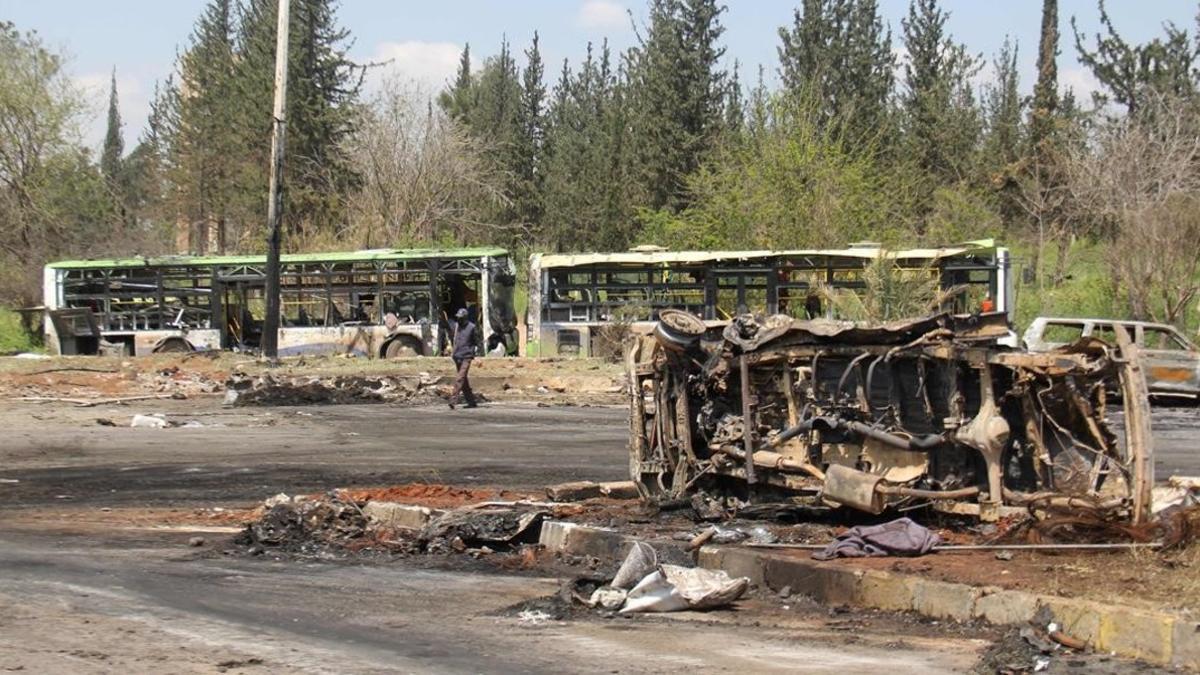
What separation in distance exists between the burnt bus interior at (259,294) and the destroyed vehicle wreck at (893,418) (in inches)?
1046

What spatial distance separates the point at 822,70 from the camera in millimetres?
62188

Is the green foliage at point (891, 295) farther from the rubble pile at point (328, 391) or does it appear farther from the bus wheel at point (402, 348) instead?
the bus wheel at point (402, 348)

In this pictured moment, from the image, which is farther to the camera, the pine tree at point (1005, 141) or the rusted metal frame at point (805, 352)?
the pine tree at point (1005, 141)

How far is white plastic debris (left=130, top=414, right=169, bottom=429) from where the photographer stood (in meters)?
21.4

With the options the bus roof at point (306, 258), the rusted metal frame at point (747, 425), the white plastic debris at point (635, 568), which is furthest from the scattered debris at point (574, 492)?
the bus roof at point (306, 258)

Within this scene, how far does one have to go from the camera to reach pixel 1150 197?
39.8 metres

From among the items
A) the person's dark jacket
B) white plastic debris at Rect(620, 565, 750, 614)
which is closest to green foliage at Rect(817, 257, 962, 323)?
the person's dark jacket

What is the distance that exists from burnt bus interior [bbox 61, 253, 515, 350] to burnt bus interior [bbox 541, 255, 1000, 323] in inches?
97.9

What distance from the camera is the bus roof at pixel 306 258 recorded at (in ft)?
126

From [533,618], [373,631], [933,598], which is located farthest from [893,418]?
[373,631]

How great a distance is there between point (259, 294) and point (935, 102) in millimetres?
33840

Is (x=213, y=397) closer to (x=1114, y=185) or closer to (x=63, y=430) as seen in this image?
(x=63, y=430)

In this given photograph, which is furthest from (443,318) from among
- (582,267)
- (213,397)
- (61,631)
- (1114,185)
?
(61,631)

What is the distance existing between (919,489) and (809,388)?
1.19 m
